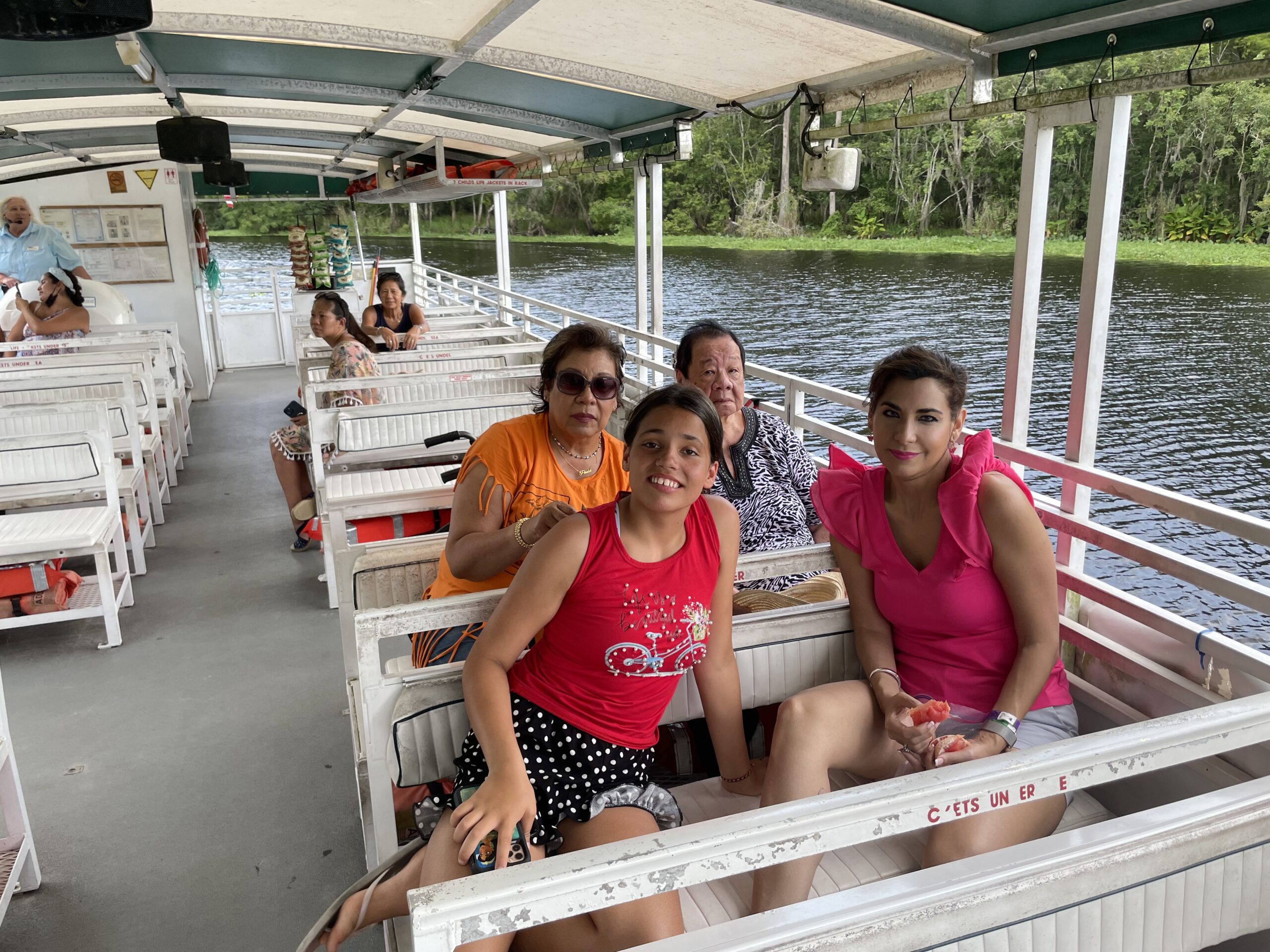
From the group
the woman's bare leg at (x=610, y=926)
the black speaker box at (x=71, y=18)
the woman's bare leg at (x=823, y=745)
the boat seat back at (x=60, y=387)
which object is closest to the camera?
the woman's bare leg at (x=610, y=926)

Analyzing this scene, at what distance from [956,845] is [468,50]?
355cm

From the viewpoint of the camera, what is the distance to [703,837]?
39.2 inches

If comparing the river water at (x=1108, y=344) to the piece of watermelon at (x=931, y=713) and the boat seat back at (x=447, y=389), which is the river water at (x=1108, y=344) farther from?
the boat seat back at (x=447, y=389)

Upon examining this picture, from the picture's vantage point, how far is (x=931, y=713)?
62.6 inches

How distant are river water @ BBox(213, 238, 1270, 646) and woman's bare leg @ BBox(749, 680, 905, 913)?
82 centimetres

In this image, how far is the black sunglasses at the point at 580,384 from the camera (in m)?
2.19

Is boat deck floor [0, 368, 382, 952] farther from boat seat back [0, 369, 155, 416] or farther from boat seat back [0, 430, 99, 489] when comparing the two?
boat seat back [0, 369, 155, 416]

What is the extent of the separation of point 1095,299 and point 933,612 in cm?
121

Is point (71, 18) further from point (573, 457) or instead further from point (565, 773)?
point (565, 773)

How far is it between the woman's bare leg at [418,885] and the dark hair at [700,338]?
4.93ft

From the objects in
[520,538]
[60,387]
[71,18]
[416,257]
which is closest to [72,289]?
[60,387]

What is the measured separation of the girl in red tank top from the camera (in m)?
1.54

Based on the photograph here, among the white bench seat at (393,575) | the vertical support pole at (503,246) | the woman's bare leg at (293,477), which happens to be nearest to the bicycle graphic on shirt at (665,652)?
the white bench seat at (393,575)

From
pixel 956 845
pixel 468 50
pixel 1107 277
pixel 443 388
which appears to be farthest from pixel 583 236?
pixel 956 845
